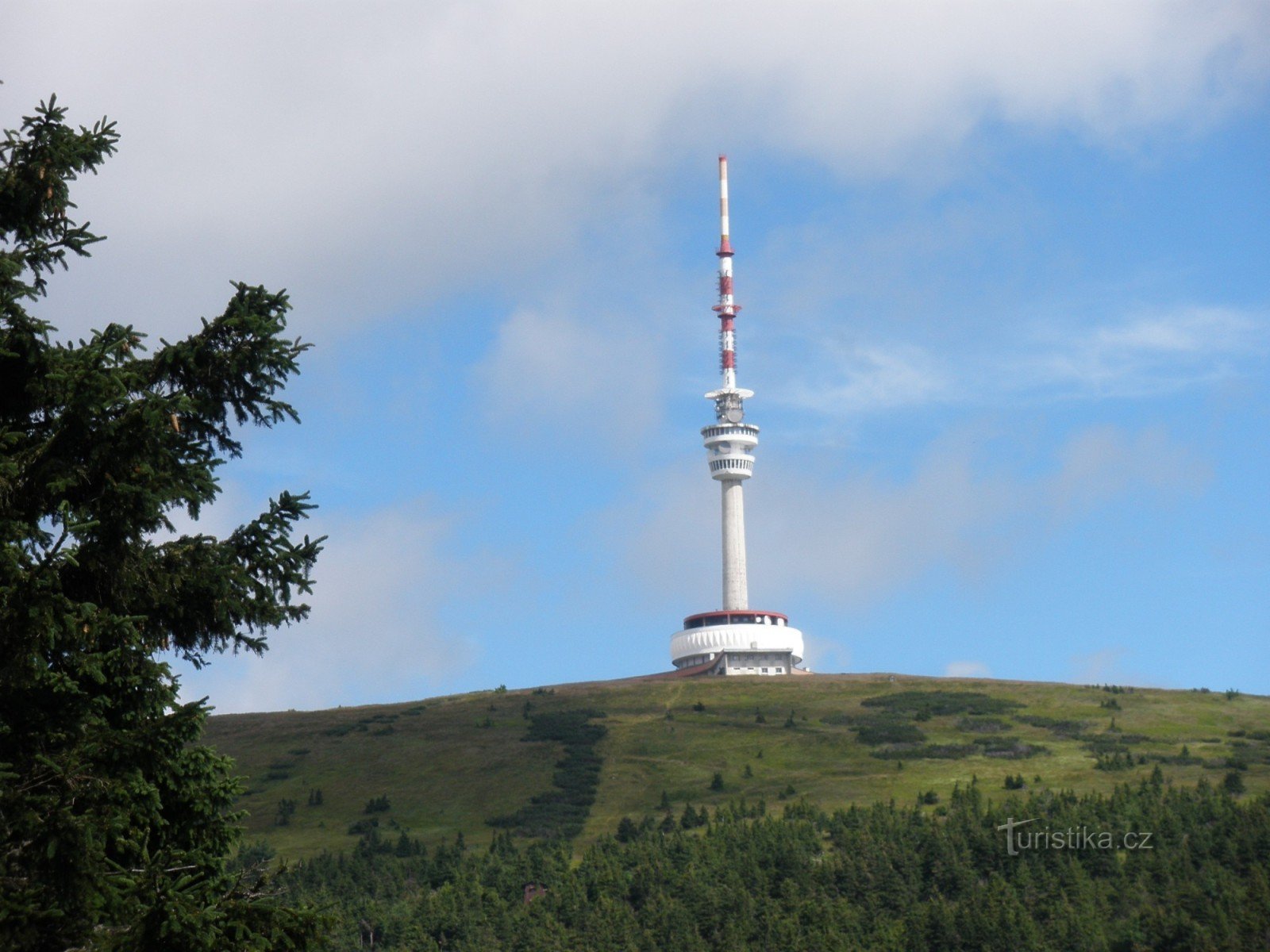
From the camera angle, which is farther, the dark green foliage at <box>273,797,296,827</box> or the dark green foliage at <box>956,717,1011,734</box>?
the dark green foliage at <box>956,717,1011,734</box>

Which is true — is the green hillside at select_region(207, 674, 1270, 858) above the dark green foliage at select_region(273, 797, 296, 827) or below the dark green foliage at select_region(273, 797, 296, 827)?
above

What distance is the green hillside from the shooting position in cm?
12488

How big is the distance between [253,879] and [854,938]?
7893 cm

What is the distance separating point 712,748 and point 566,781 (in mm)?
15362

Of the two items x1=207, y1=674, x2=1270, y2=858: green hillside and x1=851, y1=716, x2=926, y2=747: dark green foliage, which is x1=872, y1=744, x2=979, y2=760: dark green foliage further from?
x1=851, y1=716, x2=926, y2=747: dark green foliage

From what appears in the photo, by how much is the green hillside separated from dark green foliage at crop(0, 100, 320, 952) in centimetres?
10082

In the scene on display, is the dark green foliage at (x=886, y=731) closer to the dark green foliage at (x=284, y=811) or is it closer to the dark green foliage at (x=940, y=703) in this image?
the dark green foliage at (x=940, y=703)

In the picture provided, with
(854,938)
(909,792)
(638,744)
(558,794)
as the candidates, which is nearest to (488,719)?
(638,744)

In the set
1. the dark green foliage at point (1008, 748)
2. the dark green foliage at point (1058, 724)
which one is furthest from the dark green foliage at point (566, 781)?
the dark green foliage at point (1058, 724)

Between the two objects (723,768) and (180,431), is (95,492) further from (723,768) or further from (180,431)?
(723,768)
